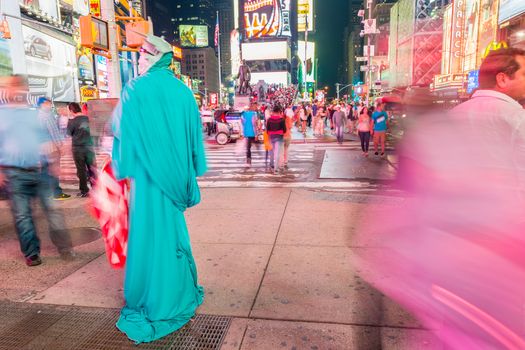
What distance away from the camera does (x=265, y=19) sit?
92.6 m

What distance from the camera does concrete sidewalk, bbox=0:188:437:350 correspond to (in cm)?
299

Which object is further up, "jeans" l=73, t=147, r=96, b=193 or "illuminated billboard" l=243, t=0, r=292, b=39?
"illuminated billboard" l=243, t=0, r=292, b=39

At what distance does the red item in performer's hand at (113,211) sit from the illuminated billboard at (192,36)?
418ft

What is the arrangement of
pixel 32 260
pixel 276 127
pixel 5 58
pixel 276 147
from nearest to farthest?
pixel 32 260 → pixel 276 127 → pixel 276 147 → pixel 5 58

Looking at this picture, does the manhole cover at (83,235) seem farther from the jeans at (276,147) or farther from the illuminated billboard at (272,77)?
the illuminated billboard at (272,77)

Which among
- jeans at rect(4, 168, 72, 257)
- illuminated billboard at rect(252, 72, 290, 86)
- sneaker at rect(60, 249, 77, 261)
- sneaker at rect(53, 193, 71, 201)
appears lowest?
sneaker at rect(53, 193, 71, 201)

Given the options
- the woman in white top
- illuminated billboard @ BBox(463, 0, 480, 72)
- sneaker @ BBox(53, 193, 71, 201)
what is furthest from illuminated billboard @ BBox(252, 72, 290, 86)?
sneaker @ BBox(53, 193, 71, 201)

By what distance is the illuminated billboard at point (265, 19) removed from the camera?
9200 centimetres

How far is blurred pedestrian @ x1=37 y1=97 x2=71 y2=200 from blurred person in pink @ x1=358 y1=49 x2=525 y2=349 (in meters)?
4.15

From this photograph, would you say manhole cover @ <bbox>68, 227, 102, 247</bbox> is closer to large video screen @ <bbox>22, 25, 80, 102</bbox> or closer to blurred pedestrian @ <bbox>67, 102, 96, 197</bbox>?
blurred pedestrian @ <bbox>67, 102, 96, 197</bbox>

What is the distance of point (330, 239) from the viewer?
5090mm

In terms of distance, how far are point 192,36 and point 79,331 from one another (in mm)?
129338

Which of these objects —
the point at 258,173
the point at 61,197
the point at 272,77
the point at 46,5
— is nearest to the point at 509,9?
the point at 258,173

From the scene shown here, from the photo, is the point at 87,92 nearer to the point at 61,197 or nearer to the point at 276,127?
the point at 276,127
